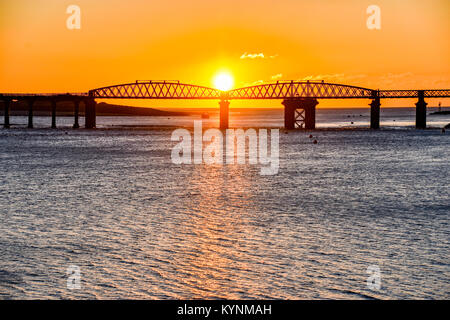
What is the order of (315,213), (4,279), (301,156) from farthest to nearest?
(301,156) < (315,213) < (4,279)

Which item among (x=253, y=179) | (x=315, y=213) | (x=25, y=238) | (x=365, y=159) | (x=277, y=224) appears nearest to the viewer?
(x=25, y=238)

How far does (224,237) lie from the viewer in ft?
91.5

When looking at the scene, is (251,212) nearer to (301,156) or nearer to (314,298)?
(314,298)

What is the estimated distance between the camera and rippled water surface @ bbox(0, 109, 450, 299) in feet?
68.1

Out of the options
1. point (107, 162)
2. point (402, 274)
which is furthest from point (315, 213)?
point (107, 162)

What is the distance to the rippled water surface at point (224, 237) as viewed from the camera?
2077 cm

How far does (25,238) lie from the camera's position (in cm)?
2764
